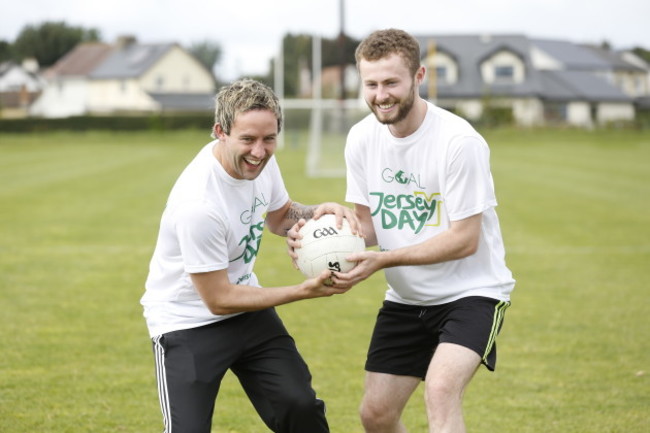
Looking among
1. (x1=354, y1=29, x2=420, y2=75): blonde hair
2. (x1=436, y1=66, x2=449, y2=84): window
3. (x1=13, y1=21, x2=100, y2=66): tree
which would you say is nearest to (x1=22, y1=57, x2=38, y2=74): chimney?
(x1=13, y1=21, x2=100, y2=66): tree

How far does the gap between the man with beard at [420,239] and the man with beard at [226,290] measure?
30 centimetres

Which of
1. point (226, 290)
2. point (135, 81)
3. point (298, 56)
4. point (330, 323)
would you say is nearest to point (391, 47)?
point (226, 290)

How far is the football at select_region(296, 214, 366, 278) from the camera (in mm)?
5250

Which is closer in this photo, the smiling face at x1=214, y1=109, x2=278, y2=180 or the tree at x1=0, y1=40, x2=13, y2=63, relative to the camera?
the smiling face at x1=214, y1=109, x2=278, y2=180

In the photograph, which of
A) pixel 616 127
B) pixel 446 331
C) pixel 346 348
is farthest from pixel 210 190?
pixel 616 127

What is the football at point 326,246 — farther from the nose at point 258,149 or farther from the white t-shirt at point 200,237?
the nose at point 258,149

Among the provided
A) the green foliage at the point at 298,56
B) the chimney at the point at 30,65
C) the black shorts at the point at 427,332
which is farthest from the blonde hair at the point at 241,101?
the chimney at the point at 30,65

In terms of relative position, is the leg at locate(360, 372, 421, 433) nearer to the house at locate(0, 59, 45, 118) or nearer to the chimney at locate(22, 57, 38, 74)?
the house at locate(0, 59, 45, 118)

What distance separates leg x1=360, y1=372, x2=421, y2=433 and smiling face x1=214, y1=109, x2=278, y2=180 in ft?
5.02

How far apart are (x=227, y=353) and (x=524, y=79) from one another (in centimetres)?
7913

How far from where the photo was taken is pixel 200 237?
496 centimetres

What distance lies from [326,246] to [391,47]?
1.17 m

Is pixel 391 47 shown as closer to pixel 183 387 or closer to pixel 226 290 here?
pixel 226 290

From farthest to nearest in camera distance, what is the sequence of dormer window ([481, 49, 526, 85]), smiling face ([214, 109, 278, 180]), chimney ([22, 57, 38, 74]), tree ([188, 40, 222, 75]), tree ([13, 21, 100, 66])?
tree ([188, 40, 222, 75]), tree ([13, 21, 100, 66]), chimney ([22, 57, 38, 74]), dormer window ([481, 49, 526, 85]), smiling face ([214, 109, 278, 180])
